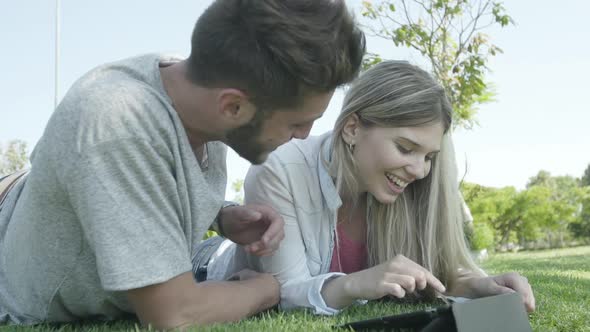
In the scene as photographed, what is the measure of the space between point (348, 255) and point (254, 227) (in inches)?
31.4

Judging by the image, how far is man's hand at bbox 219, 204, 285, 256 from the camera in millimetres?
2703

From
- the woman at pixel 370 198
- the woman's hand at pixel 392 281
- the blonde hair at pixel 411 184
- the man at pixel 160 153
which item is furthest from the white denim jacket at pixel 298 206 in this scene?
the man at pixel 160 153

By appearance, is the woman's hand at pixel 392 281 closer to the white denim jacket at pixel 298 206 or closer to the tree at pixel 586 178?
the white denim jacket at pixel 298 206

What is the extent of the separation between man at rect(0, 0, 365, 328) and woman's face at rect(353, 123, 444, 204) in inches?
27.8

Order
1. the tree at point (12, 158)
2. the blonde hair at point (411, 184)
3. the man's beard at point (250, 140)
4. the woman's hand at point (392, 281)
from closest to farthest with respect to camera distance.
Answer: the man's beard at point (250, 140)
the woman's hand at point (392, 281)
the blonde hair at point (411, 184)
the tree at point (12, 158)

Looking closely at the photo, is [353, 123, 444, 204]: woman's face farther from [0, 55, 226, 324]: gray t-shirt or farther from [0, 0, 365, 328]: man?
[0, 55, 226, 324]: gray t-shirt

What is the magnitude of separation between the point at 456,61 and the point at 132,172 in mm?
12316

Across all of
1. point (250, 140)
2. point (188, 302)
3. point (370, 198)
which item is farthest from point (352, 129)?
point (188, 302)

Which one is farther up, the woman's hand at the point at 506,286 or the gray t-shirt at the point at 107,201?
the gray t-shirt at the point at 107,201

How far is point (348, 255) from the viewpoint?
11.6ft

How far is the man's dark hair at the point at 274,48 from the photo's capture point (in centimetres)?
222

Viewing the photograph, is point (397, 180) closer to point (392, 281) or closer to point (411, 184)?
point (411, 184)

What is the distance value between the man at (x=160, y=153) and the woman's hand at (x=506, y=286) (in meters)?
1.20

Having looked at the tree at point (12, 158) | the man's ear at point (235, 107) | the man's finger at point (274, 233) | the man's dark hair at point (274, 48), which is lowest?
the tree at point (12, 158)
